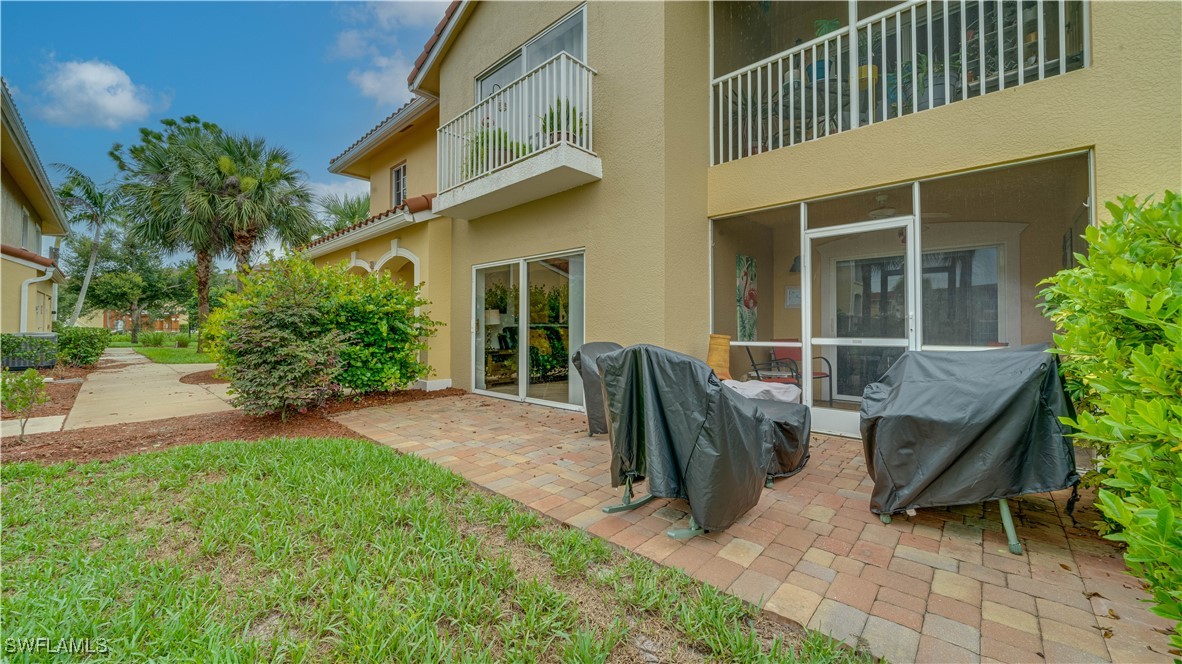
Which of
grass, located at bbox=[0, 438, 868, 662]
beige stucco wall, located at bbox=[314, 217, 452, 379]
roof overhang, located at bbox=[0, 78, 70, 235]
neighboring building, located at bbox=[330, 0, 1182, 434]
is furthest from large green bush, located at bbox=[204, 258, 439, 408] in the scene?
roof overhang, located at bbox=[0, 78, 70, 235]

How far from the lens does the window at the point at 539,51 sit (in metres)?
6.72

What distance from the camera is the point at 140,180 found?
1427 centimetres

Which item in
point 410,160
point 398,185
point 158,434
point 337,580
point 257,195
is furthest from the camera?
point 257,195

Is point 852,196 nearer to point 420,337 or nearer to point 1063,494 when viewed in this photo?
point 1063,494

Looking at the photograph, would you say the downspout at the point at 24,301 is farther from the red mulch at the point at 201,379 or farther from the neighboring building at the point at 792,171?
the neighboring building at the point at 792,171

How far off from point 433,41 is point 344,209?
447 inches

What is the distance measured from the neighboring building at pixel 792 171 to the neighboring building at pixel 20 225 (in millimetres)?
10388

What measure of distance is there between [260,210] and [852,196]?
15291 mm

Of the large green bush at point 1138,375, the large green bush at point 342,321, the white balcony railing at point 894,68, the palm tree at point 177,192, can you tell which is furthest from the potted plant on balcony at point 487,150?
the palm tree at point 177,192

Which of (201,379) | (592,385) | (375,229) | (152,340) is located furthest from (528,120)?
(152,340)

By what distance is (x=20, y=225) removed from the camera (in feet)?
44.7

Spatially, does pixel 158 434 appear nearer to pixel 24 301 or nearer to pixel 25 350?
pixel 25 350

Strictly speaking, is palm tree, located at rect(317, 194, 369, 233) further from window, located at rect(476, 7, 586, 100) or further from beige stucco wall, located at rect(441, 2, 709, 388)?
beige stucco wall, located at rect(441, 2, 709, 388)

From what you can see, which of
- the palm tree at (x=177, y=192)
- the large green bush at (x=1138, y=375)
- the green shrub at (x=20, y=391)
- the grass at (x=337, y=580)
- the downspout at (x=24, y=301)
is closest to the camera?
the large green bush at (x=1138, y=375)
